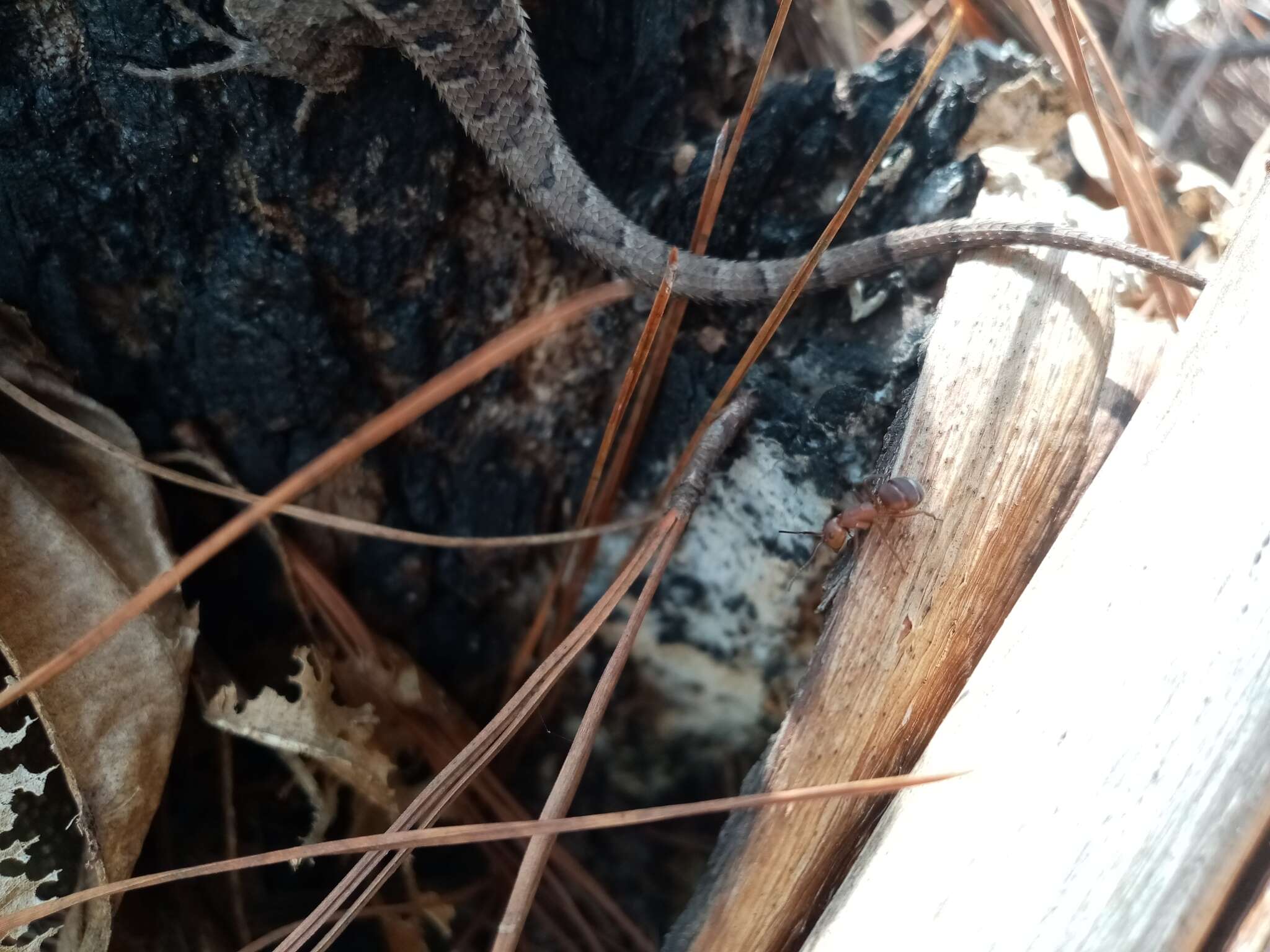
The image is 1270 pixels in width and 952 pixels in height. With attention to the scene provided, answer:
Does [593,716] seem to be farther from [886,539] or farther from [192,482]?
[192,482]

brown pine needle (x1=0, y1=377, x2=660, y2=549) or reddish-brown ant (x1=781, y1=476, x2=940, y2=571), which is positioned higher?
reddish-brown ant (x1=781, y1=476, x2=940, y2=571)

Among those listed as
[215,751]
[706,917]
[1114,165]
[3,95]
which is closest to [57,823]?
[215,751]

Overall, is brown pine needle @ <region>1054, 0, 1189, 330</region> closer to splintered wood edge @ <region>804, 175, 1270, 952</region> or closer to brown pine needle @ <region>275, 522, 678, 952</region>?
splintered wood edge @ <region>804, 175, 1270, 952</region>

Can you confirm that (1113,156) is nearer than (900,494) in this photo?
No

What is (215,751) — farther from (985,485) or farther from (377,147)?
(985,485)

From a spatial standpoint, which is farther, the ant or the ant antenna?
the ant antenna

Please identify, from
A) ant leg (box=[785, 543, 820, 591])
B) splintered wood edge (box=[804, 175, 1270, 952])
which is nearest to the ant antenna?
ant leg (box=[785, 543, 820, 591])

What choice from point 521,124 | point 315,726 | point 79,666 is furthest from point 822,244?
point 79,666

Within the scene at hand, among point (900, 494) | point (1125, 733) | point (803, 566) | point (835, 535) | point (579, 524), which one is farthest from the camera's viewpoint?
point (579, 524)
